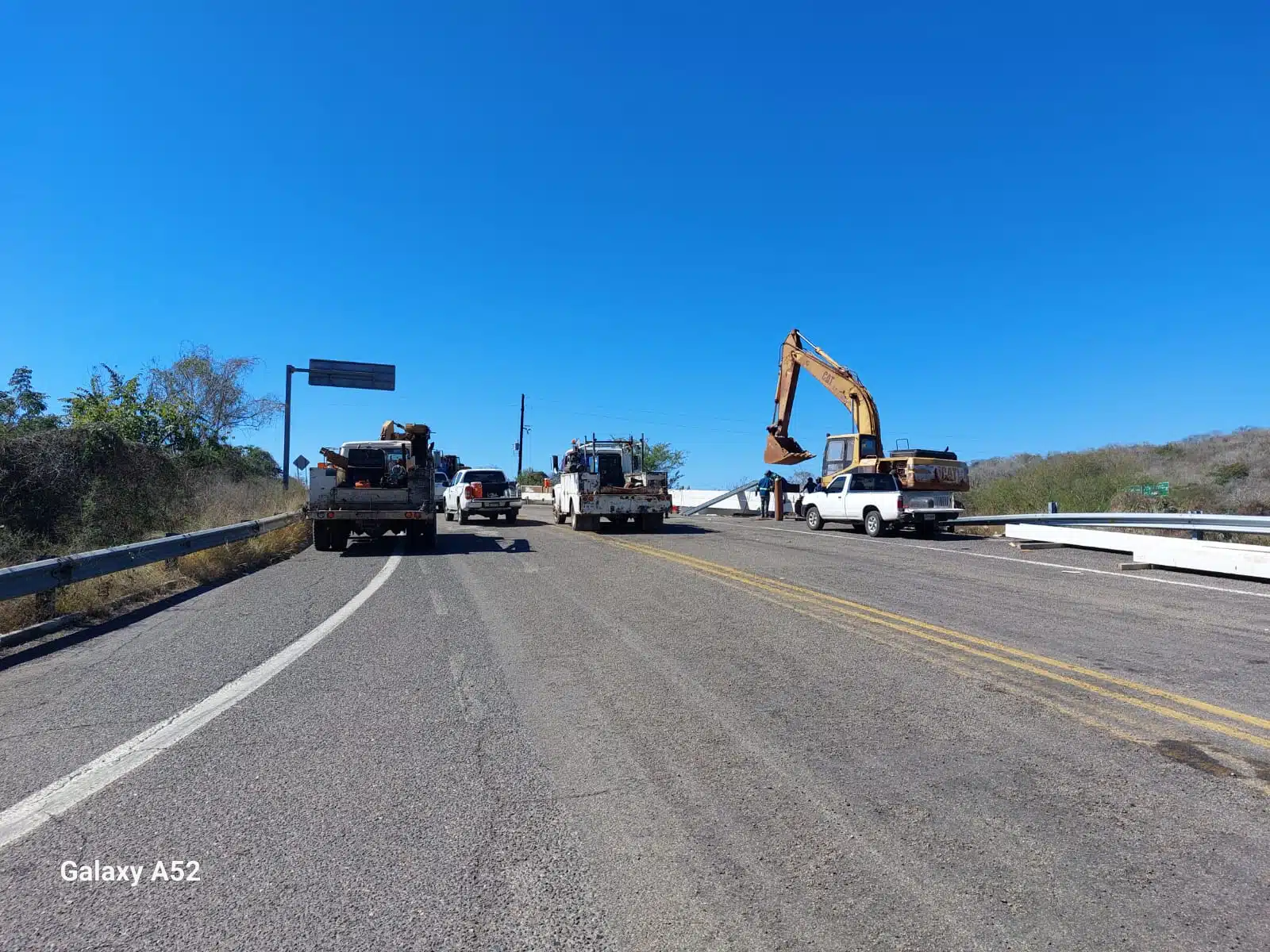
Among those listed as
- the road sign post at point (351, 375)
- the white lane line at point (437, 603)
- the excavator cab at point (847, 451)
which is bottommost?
the white lane line at point (437, 603)

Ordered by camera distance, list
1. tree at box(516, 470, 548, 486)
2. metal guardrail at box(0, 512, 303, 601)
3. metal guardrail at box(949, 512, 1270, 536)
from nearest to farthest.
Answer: metal guardrail at box(0, 512, 303, 601) < metal guardrail at box(949, 512, 1270, 536) < tree at box(516, 470, 548, 486)

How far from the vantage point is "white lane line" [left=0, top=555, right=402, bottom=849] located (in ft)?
13.2

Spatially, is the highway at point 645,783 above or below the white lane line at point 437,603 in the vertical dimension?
below

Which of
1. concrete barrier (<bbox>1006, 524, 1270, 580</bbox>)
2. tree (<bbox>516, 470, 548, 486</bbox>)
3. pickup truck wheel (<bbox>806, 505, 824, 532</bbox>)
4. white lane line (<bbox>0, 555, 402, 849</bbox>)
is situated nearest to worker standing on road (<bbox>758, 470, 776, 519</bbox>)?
pickup truck wheel (<bbox>806, 505, 824, 532</bbox>)

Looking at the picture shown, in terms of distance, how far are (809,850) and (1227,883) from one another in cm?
164

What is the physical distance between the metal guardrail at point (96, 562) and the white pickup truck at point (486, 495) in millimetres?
13530

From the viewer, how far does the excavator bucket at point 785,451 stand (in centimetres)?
3148

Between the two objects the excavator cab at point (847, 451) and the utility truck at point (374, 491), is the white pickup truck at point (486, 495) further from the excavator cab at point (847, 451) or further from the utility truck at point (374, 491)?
the excavator cab at point (847, 451)

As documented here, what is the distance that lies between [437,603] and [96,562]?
4.04m

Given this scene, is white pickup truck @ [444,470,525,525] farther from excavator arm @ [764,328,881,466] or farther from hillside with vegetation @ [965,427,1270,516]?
hillside with vegetation @ [965,427,1270,516]

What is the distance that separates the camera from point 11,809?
4098 mm

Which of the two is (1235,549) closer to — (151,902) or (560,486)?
(151,902)

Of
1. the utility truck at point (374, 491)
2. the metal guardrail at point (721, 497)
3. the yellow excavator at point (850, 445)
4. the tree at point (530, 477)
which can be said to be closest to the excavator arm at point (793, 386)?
the yellow excavator at point (850, 445)

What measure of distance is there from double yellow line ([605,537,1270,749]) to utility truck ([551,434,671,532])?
41.7 ft
